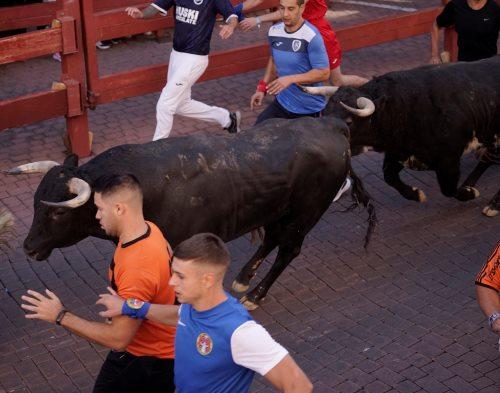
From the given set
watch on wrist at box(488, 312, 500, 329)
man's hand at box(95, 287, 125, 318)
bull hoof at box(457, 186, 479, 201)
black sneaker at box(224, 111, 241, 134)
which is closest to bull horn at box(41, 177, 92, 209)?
man's hand at box(95, 287, 125, 318)

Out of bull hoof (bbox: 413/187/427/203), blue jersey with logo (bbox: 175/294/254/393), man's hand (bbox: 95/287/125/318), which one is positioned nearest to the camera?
blue jersey with logo (bbox: 175/294/254/393)

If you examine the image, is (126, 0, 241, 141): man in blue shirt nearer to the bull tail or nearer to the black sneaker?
the black sneaker

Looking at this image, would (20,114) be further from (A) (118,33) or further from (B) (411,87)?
(B) (411,87)

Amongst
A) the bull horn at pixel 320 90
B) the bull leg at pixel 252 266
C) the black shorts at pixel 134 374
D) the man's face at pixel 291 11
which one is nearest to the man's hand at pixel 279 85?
the bull horn at pixel 320 90

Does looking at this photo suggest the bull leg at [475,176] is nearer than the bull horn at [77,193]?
No

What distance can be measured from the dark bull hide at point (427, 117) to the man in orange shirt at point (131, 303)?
372 centimetres

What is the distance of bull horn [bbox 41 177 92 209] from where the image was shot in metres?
6.31

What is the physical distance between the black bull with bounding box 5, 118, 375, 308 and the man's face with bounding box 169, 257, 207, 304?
6.80 feet

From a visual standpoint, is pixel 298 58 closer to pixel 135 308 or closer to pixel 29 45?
pixel 29 45

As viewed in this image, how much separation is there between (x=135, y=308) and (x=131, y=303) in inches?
1.3

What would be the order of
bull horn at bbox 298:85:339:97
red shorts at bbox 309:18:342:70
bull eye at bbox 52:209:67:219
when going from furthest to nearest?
red shorts at bbox 309:18:342:70 < bull horn at bbox 298:85:339:97 < bull eye at bbox 52:209:67:219

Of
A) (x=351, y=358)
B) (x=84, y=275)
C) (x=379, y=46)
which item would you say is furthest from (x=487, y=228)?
(x=379, y=46)

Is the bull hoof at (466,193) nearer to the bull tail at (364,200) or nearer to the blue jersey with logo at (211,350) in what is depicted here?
the bull tail at (364,200)

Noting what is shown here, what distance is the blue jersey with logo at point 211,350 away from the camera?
438 cm
